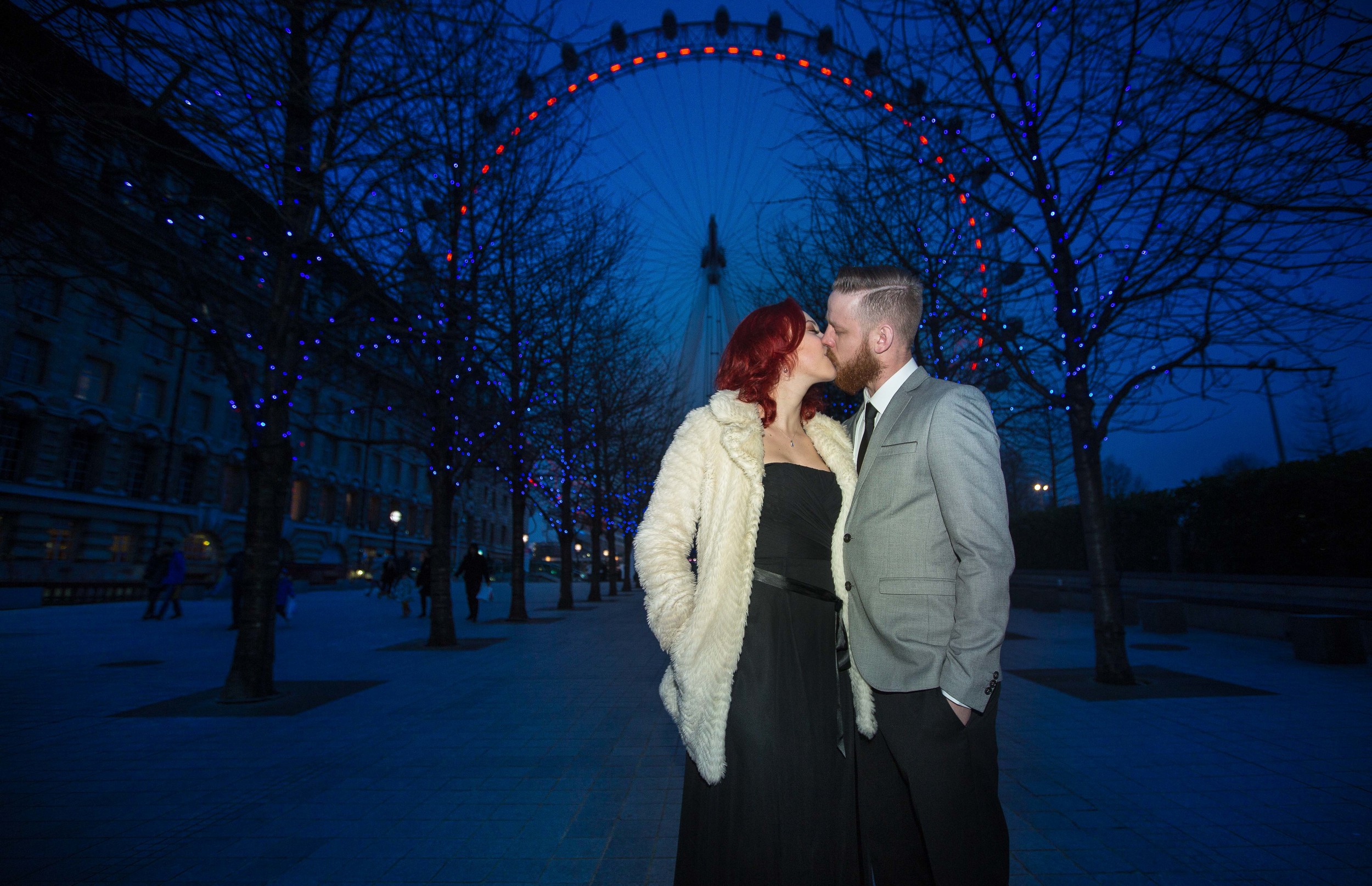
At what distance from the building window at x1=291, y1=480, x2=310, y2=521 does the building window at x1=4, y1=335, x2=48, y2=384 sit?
54.7 ft

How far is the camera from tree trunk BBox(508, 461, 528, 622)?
16759mm

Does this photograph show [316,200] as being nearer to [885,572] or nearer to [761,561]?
[761,561]

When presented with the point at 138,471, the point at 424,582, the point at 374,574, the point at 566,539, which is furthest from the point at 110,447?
the point at 566,539

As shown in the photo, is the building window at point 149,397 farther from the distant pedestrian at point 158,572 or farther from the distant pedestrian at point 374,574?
the distant pedestrian at point 158,572

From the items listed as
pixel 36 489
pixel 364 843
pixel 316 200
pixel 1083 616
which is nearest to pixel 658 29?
pixel 316 200

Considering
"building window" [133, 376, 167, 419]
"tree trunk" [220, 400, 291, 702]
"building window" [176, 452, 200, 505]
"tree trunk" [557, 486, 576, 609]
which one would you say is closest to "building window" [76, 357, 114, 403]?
"building window" [133, 376, 167, 419]

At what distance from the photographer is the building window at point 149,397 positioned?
1282 inches

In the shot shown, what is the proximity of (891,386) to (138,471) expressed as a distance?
40049mm

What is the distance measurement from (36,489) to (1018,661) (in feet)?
115

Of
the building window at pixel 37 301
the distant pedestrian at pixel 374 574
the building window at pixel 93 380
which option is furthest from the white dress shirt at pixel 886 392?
the building window at pixel 93 380

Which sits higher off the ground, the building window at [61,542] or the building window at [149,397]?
the building window at [149,397]

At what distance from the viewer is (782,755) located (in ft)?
7.79

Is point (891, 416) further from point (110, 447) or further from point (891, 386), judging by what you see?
point (110, 447)

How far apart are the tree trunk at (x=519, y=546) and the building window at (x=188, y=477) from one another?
1013 inches
